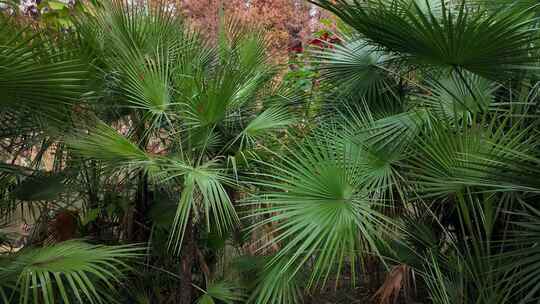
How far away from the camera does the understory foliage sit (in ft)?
7.29

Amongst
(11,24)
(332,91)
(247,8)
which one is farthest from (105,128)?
(247,8)

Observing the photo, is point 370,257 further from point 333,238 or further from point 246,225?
point 333,238

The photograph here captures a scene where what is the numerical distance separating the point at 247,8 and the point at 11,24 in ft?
22.1

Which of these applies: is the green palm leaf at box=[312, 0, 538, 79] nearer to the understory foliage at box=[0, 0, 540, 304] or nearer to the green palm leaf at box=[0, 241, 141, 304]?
the understory foliage at box=[0, 0, 540, 304]

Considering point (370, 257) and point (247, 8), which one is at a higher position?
point (247, 8)

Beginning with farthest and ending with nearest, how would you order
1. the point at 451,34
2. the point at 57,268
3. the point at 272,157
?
the point at 272,157
the point at 57,268
the point at 451,34

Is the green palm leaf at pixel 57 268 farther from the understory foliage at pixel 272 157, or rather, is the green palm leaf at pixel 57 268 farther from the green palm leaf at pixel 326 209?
the green palm leaf at pixel 326 209

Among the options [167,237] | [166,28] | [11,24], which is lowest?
[167,237]

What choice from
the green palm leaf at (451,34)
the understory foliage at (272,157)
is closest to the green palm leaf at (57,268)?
the understory foliage at (272,157)

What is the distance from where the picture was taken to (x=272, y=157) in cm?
289

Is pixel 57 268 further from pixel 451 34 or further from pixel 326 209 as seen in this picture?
pixel 451 34

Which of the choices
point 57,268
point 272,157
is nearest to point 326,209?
point 272,157

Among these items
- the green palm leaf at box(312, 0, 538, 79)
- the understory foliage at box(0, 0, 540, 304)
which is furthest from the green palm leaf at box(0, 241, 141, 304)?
the green palm leaf at box(312, 0, 538, 79)

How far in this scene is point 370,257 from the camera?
10.0 ft
